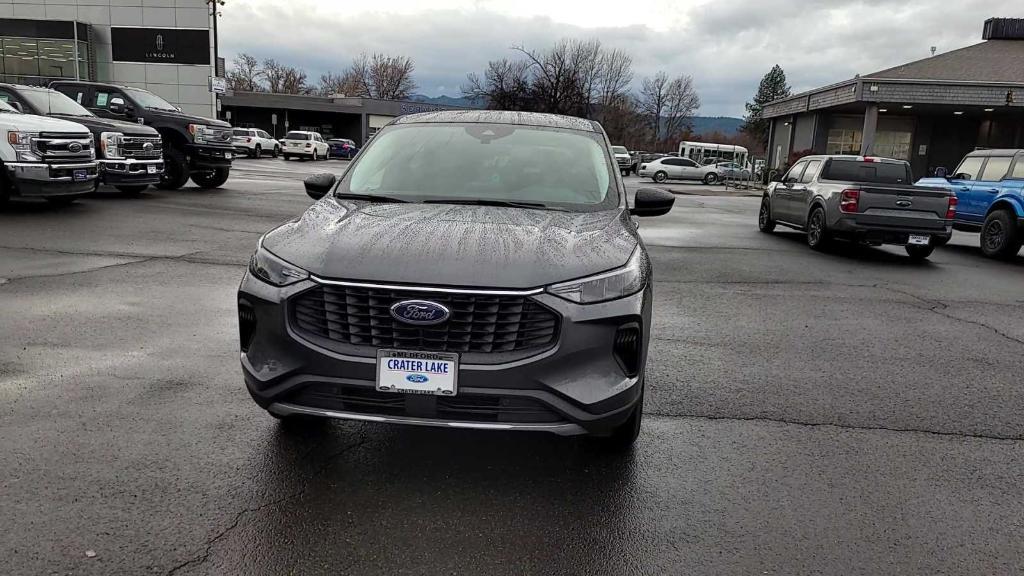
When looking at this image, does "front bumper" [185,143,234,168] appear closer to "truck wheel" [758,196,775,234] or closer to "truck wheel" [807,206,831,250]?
"truck wheel" [758,196,775,234]

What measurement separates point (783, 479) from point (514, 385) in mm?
1581

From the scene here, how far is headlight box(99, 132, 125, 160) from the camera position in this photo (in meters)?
13.6

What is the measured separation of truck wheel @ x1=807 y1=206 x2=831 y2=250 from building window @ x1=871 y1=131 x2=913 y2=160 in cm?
2924

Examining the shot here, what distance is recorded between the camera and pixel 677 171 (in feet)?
143

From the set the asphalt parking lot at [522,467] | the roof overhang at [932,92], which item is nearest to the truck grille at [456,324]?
the asphalt parking lot at [522,467]

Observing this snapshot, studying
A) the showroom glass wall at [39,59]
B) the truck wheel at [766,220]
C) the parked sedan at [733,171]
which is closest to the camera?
the truck wheel at [766,220]

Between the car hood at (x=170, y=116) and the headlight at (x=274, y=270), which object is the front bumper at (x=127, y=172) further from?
the headlight at (x=274, y=270)

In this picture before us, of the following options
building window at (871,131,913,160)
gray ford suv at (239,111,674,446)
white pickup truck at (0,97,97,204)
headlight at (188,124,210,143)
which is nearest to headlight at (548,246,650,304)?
gray ford suv at (239,111,674,446)

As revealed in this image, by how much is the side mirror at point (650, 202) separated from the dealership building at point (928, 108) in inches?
1274

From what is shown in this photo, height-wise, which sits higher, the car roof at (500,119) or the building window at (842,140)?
the building window at (842,140)

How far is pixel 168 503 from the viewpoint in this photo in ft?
10.4

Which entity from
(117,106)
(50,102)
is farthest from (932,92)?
(50,102)

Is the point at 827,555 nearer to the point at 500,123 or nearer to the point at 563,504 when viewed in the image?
the point at 563,504

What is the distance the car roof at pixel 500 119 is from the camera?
17.0ft
